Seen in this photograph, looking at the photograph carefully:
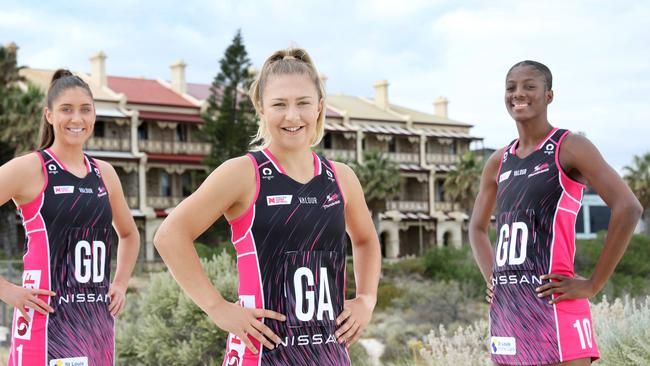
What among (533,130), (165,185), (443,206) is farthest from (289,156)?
(443,206)

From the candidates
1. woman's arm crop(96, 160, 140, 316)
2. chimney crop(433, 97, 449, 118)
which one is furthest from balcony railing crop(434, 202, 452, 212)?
woman's arm crop(96, 160, 140, 316)

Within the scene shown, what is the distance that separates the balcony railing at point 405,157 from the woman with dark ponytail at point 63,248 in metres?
62.7

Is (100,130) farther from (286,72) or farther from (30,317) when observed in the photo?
(286,72)

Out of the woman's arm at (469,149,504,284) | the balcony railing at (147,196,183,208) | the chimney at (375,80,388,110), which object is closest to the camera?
Answer: the woman's arm at (469,149,504,284)

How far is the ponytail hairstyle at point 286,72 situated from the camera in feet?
11.9

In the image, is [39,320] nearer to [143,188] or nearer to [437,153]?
[143,188]

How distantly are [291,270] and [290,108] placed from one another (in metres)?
0.59

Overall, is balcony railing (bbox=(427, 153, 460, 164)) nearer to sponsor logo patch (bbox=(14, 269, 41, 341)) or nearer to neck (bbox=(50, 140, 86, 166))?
neck (bbox=(50, 140, 86, 166))

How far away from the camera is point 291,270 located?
136 inches

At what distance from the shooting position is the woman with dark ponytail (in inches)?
187

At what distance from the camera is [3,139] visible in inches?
1713

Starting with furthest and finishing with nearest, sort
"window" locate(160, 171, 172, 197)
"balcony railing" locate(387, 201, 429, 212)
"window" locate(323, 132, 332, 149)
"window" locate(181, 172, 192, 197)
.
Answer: "balcony railing" locate(387, 201, 429, 212)
"window" locate(323, 132, 332, 149)
"window" locate(181, 172, 192, 197)
"window" locate(160, 171, 172, 197)

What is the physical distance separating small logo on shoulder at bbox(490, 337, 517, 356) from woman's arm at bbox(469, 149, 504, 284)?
19.5 inches

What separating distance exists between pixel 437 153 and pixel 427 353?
6169 cm
